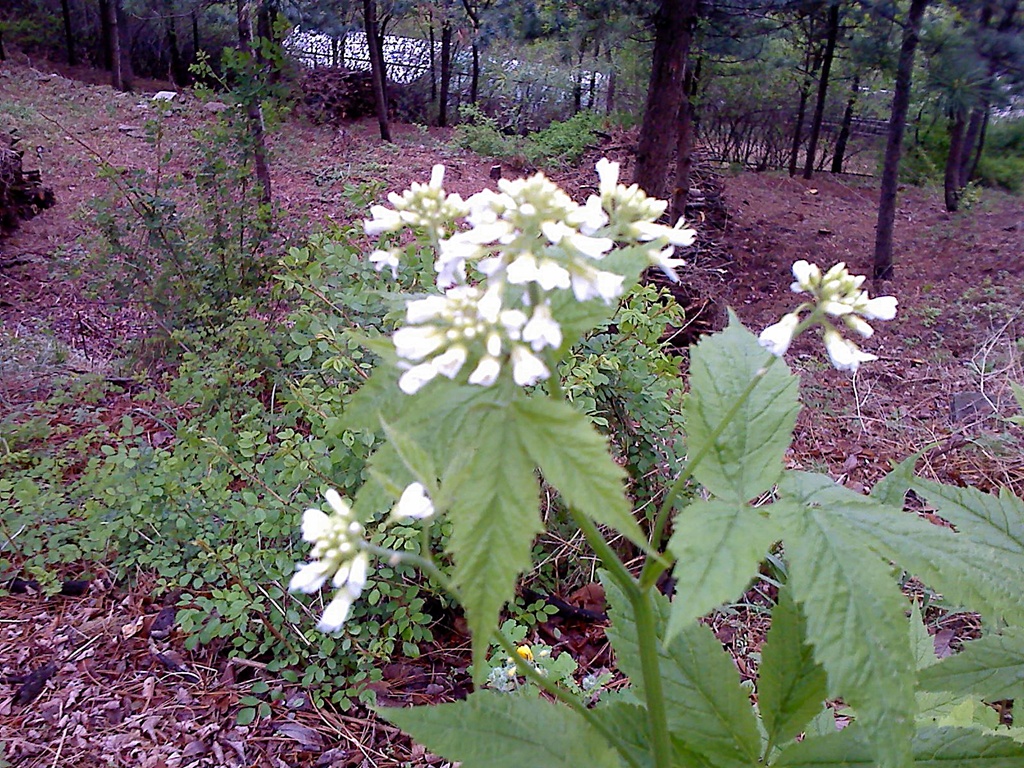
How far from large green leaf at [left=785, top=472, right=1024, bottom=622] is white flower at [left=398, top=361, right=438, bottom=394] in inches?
22.7

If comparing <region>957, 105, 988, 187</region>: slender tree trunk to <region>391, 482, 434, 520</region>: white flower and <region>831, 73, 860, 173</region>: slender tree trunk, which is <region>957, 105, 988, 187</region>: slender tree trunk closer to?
<region>831, 73, 860, 173</region>: slender tree trunk

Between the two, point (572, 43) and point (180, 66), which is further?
point (180, 66)

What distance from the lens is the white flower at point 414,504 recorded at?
86cm

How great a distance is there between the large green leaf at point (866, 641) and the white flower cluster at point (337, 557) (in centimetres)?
57

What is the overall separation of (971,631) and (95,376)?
16.6 feet

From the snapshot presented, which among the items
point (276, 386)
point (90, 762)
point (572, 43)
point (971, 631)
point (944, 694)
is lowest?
point (90, 762)

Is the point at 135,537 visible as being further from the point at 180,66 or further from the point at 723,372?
the point at 180,66

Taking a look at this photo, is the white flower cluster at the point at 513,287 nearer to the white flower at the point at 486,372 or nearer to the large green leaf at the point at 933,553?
the white flower at the point at 486,372

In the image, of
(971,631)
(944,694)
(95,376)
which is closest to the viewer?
(944,694)

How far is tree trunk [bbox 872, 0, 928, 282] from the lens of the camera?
25.7 ft

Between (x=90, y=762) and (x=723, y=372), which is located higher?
(x=723, y=372)

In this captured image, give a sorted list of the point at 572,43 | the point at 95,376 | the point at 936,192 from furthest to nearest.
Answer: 1. the point at 936,192
2. the point at 572,43
3. the point at 95,376

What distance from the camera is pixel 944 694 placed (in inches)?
63.4

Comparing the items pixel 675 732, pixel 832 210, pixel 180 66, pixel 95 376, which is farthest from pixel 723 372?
pixel 180 66
